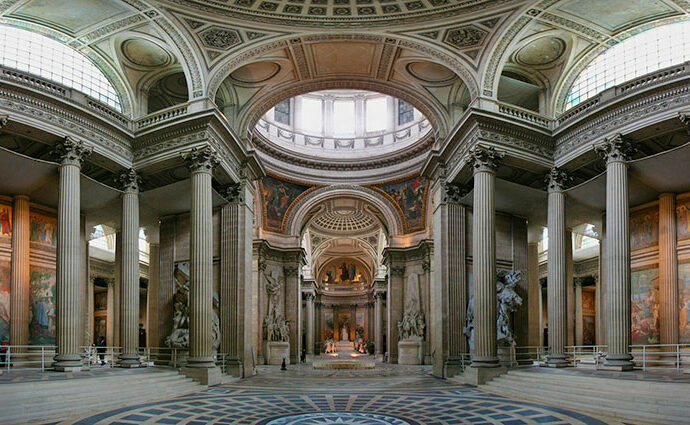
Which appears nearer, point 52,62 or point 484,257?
point 484,257

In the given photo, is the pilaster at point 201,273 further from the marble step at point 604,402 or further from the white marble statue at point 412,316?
the white marble statue at point 412,316

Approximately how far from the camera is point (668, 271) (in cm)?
2369

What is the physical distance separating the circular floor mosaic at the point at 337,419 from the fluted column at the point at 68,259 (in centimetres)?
954

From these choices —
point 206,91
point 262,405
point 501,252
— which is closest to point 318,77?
point 206,91

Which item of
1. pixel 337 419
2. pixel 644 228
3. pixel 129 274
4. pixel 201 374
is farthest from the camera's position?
pixel 644 228

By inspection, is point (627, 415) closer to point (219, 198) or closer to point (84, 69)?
point (219, 198)

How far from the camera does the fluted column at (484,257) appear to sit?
22114 millimetres

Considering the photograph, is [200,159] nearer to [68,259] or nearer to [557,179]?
[68,259]

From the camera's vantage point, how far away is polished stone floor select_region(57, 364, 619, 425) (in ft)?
44.8

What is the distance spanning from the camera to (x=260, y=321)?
42.2 metres

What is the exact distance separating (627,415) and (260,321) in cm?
3073

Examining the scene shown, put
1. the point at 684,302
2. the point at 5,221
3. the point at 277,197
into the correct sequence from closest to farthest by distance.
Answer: the point at 684,302 < the point at 5,221 < the point at 277,197

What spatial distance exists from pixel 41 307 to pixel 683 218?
24.8 m

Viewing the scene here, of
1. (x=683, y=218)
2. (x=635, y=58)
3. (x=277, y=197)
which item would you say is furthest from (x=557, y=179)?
(x=277, y=197)
